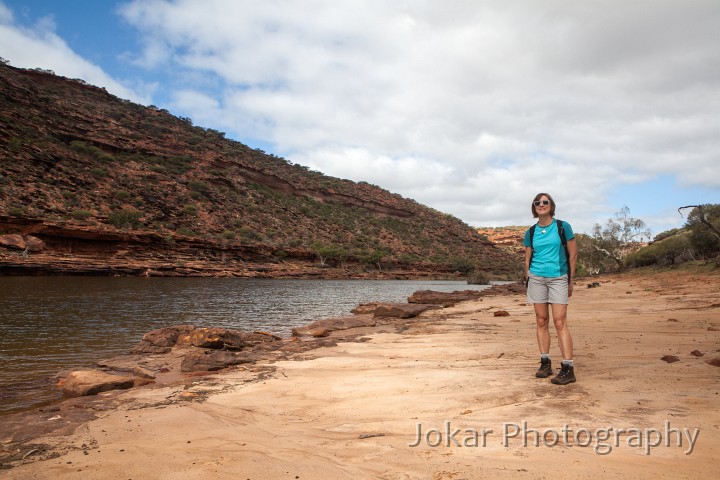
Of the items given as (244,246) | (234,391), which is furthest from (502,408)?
(244,246)

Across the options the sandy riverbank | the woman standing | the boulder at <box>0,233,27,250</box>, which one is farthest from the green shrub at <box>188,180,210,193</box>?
the woman standing

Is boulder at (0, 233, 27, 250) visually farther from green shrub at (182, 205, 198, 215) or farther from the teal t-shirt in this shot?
the teal t-shirt

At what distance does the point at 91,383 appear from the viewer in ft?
17.1

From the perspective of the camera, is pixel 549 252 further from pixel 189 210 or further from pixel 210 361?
pixel 189 210

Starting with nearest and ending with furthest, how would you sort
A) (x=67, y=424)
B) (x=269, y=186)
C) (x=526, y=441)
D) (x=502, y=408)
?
(x=526, y=441) < (x=502, y=408) < (x=67, y=424) < (x=269, y=186)

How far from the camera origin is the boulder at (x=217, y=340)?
826cm

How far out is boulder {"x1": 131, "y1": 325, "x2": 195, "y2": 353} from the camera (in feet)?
26.8

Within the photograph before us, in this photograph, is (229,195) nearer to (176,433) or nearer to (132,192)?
(132,192)

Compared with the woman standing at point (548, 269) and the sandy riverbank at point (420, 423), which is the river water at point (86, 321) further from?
the woman standing at point (548, 269)

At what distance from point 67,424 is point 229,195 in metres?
58.7

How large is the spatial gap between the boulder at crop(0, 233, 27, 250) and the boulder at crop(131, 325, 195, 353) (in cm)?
2803

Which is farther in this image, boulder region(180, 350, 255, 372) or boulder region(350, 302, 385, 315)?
boulder region(350, 302, 385, 315)

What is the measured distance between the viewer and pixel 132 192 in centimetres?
4556

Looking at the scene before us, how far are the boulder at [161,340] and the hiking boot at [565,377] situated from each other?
7193mm
